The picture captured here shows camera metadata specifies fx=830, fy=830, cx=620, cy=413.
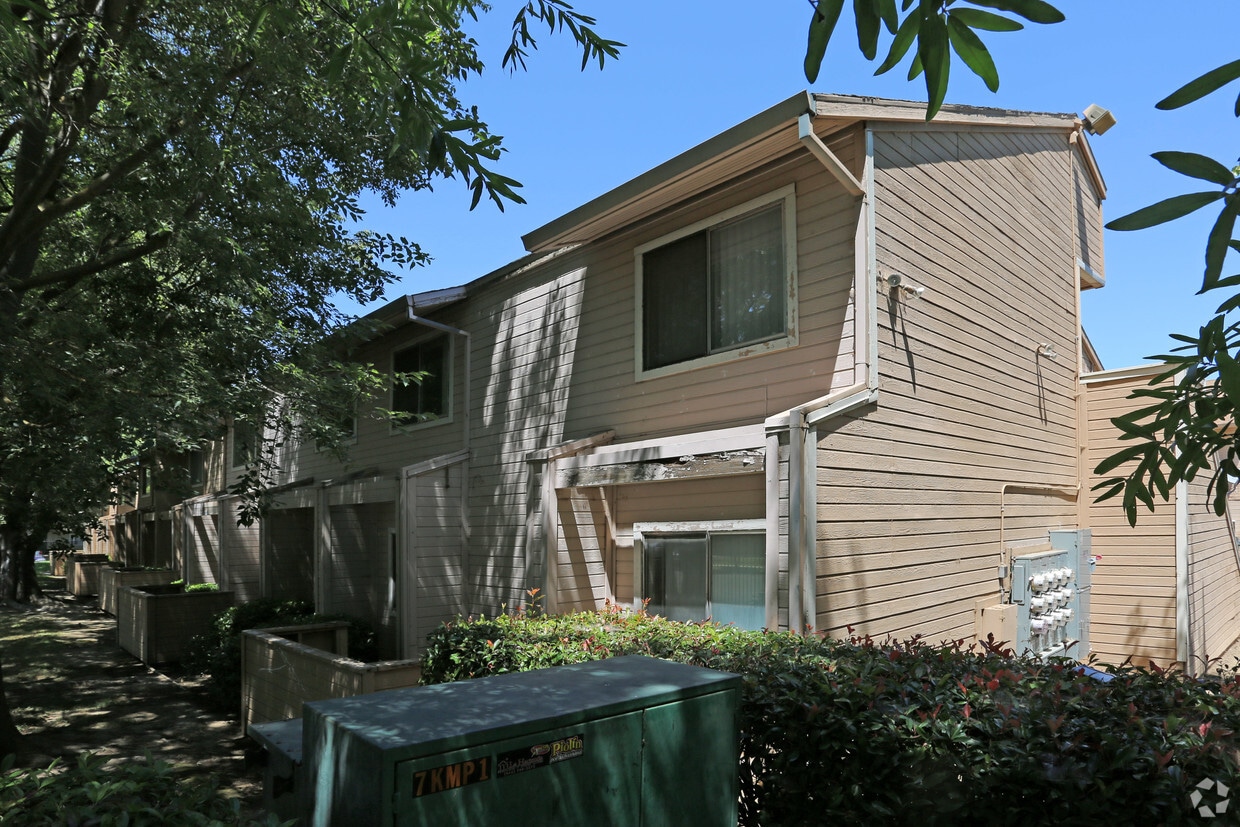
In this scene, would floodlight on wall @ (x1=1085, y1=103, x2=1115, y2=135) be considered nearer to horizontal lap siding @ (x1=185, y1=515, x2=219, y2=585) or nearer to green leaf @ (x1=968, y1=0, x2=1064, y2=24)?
green leaf @ (x1=968, y1=0, x2=1064, y2=24)

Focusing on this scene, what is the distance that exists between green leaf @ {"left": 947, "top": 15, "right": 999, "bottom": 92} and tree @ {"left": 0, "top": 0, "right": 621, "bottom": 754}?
520cm

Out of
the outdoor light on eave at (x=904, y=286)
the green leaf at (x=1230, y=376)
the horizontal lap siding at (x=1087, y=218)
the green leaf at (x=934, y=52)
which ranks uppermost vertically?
the horizontal lap siding at (x=1087, y=218)

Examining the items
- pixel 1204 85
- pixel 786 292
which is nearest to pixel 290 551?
pixel 786 292

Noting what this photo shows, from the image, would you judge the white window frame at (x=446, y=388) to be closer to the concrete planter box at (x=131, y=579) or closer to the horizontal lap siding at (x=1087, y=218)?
the horizontal lap siding at (x=1087, y=218)

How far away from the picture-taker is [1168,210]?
1895mm

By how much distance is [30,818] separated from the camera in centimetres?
249

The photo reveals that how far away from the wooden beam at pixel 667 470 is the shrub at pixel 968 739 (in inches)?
80.4

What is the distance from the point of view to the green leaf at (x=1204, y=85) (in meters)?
1.75

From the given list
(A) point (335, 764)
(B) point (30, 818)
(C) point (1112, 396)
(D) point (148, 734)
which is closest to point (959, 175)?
(C) point (1112, 396)

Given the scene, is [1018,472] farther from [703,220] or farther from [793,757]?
[793,757]

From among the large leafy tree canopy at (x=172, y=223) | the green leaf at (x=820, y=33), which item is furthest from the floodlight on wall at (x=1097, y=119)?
the green leaf at (x=820, y=33)

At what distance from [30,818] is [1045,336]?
11534 millimetres

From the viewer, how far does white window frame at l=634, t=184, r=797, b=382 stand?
24.5 feet

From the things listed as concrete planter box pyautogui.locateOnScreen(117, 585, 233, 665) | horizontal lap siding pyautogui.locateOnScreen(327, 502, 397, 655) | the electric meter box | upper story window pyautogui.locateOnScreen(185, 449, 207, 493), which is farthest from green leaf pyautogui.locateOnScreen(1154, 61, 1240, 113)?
upper story window pyautogui.locateOnScreen(185, 449, 207, 493)
